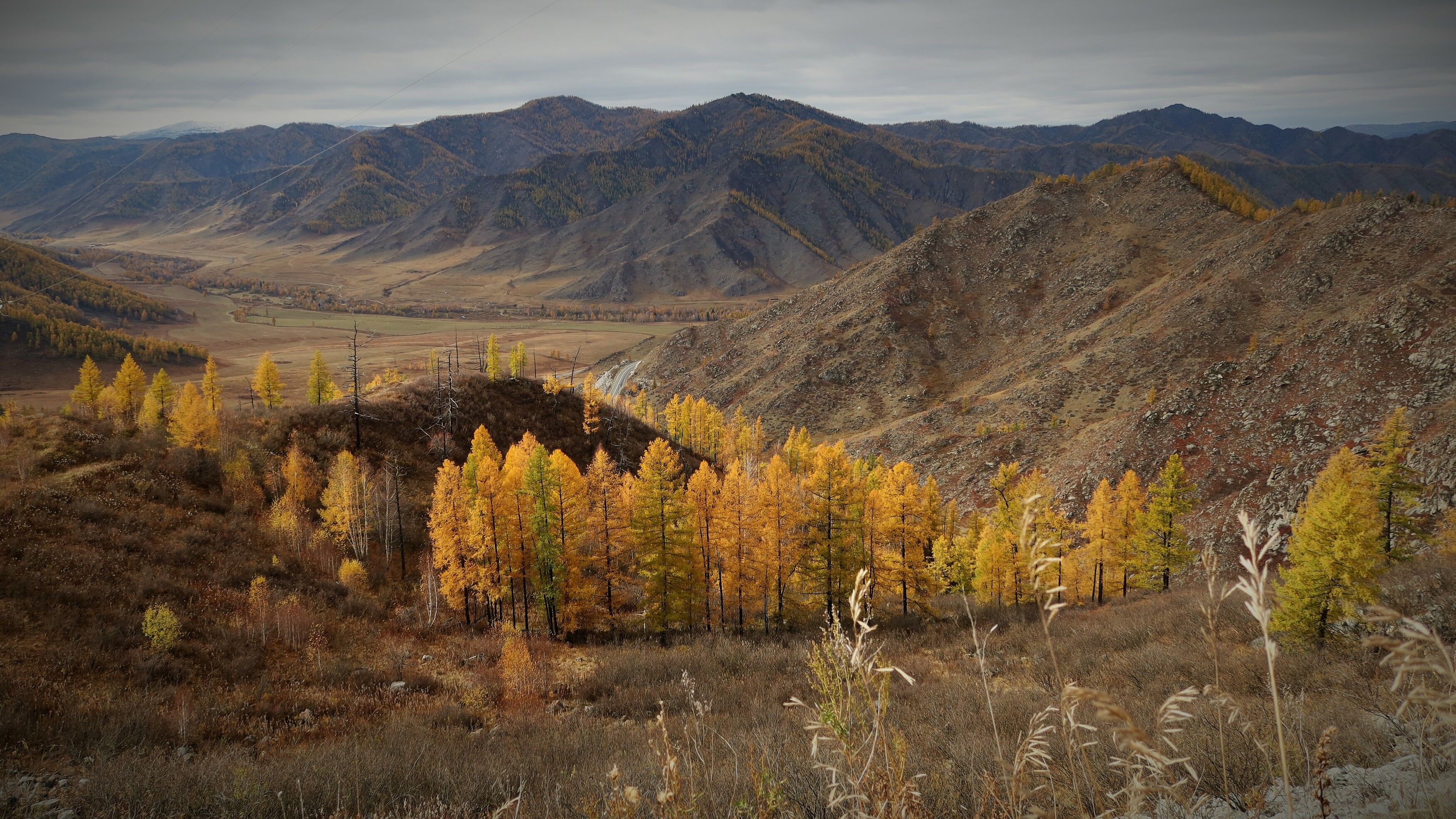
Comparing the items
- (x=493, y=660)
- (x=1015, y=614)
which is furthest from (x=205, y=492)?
(x=1015, y=614)

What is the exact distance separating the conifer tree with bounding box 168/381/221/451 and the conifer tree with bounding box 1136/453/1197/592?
5452 centimetres

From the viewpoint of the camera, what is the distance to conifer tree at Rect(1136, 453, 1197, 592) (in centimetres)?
3572

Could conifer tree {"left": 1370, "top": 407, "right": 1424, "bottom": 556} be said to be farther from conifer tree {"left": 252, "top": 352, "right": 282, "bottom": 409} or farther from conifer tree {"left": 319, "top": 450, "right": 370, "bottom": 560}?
conifer tree {"left": 252, "top": 352, "right": 282, "bottom": 409}

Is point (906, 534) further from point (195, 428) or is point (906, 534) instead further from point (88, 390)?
point (88, 390)

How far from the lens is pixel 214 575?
27.0m

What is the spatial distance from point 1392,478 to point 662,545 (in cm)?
3344

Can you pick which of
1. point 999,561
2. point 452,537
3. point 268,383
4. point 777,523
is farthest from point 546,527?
point 268,383

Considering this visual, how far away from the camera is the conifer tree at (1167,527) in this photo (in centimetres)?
3572

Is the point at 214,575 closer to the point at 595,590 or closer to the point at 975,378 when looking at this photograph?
the point at 595,590

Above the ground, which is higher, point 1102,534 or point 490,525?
point 490,525

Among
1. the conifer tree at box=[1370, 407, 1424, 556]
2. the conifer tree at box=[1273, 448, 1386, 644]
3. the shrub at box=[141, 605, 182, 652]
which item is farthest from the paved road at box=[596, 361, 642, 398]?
the conifer tree at box=[1273, 448, 1386, 644]

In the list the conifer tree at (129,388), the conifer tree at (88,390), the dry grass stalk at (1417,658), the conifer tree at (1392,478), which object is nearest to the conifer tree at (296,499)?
the conifer tree at (129,388)

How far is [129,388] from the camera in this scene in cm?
6303

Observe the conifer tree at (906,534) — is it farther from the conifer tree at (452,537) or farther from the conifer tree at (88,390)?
the conifer tree at (88,390)
